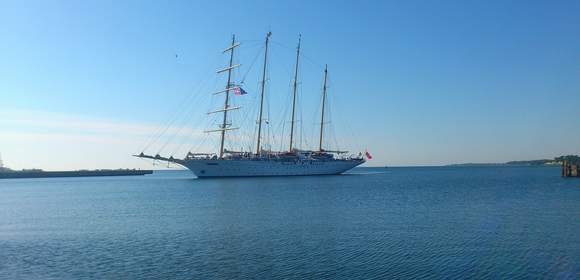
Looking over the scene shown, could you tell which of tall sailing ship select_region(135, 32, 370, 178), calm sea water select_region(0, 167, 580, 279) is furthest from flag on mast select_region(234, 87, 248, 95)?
calm sea water select_region(0, 167, 580, 279)

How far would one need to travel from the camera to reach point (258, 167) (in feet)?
334

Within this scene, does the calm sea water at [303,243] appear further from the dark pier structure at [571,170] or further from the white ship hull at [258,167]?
the dark pier structure at [571,170]

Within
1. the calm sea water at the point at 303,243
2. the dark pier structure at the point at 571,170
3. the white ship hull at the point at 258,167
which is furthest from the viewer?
the white ship hull at the point at 258,167

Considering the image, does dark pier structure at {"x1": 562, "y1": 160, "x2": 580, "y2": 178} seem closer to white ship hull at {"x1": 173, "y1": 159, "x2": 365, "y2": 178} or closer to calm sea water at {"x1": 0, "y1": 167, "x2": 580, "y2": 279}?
white ship hull at {"x1": 173, "y1": 159, "x2": 365, "y2": 178}

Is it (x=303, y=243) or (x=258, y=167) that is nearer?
(x=303, y=243)

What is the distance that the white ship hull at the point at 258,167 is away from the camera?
9550cm

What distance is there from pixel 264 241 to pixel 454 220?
41.7 feet

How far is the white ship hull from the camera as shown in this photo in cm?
9550

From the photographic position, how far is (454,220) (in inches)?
1215

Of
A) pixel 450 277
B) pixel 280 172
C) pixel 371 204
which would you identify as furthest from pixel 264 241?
pixel 280 172

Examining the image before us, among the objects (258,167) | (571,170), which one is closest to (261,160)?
(258,167)

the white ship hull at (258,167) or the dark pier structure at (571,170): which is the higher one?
the dark pier structure at (571,170)

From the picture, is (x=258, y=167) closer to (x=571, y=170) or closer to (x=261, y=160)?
(x=261, y=160)

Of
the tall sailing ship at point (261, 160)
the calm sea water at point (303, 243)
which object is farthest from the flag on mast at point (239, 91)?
the calm sea water at point (303, 243)
